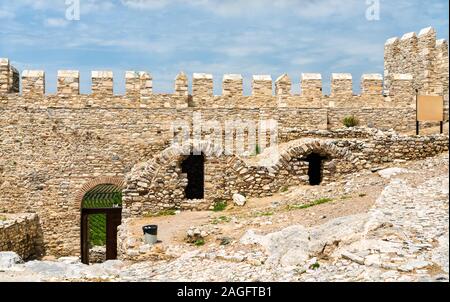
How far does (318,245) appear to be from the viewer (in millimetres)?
8039

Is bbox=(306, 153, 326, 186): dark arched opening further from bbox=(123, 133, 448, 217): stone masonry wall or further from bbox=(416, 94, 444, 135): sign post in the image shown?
bbox=(416, 94, 444, 135): sign post

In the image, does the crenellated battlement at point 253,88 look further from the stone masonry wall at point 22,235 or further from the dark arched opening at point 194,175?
the stone masonry wall at point 22,235

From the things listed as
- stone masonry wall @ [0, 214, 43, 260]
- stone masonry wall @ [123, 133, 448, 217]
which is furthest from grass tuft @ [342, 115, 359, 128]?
stone masonry wall @ [0, 214, 43, 260]

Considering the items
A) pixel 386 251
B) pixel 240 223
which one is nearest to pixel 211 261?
pixel 240 223

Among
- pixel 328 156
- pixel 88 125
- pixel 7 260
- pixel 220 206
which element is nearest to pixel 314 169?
pixel 328 156

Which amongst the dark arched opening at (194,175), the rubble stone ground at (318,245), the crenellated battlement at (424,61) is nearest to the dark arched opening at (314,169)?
the rubble stone ground at (318,245)

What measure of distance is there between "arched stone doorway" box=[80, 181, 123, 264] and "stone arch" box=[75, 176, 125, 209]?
0.05 metres

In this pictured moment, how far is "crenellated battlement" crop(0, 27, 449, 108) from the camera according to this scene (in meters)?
16.3

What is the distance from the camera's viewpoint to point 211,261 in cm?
898

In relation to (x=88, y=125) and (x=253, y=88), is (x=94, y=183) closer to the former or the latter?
(x=88, y=125)

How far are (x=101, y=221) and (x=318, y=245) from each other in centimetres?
1768
